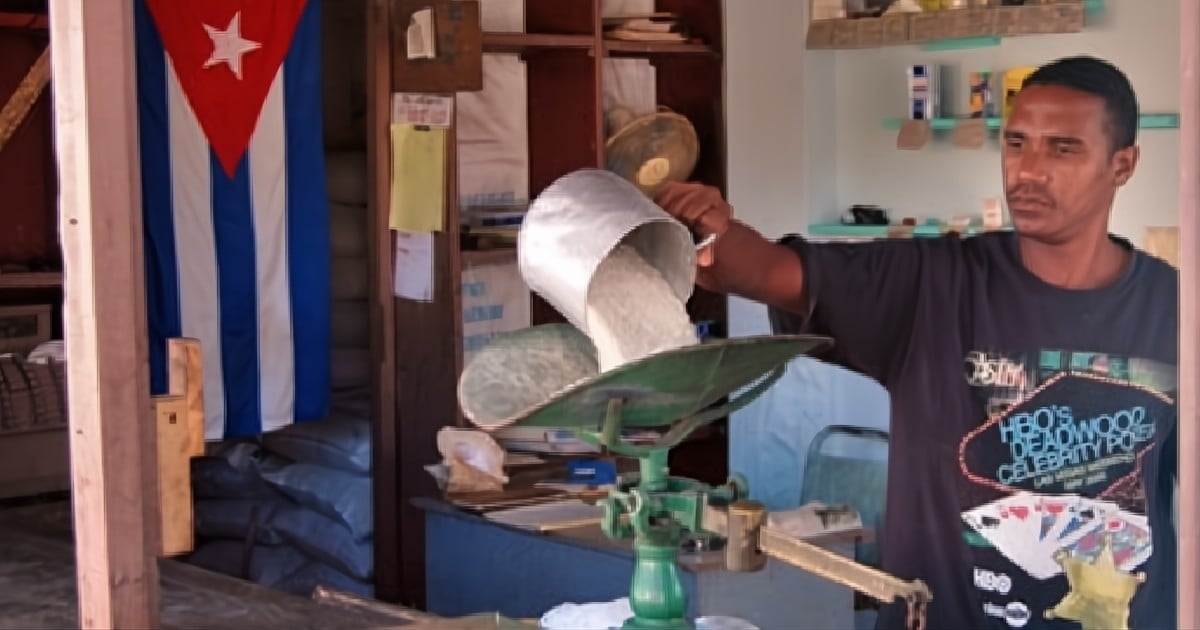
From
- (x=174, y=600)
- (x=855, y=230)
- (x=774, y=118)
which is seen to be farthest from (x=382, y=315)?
(x=855, y=230)

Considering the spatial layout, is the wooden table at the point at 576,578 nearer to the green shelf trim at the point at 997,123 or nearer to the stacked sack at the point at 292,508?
the stacked sack at the point at 292,508

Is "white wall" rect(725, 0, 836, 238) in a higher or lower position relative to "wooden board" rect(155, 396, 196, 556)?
higher

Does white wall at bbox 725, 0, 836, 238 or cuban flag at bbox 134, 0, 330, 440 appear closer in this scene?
cuban flag at bbox 134, 0, 330, 440

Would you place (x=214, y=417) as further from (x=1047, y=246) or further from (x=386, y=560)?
(x=1047, y=246)

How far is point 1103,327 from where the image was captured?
9.52 ft

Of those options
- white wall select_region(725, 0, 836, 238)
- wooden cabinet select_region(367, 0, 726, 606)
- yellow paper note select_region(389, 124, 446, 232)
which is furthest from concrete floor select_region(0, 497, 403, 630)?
white wall select_region(725, 0, 836, 238)

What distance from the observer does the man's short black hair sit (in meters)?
2.97

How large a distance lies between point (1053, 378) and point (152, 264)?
7.89ft

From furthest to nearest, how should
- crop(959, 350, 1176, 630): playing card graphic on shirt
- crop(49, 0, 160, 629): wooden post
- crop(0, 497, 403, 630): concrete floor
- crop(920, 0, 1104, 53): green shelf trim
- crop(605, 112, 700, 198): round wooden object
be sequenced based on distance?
crop(920, 0, 1104, 53): green shelf trim, crop(605, 112, 700, 198): round wooden object, crop(0, 497, 403, 630): concrete floor, crop(959, 350, 1176, 630): playing card graphic on shirt, crop(49, 0, 160, 629): wooden post

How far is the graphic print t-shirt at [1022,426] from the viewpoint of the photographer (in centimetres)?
289

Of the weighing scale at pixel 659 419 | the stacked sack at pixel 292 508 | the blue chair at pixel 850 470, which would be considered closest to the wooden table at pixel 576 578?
the stacked sack at pixel 292 508

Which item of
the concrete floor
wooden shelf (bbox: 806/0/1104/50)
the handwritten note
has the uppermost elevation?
wooden shelf (bbox: 806/0/1104/50)

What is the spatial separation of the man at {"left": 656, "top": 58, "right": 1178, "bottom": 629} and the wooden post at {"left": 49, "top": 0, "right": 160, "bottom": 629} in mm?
930

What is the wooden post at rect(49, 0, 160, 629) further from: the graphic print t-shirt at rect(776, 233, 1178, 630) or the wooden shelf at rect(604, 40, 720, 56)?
the wooden shelf at rect(604, 40, 720, 56)
